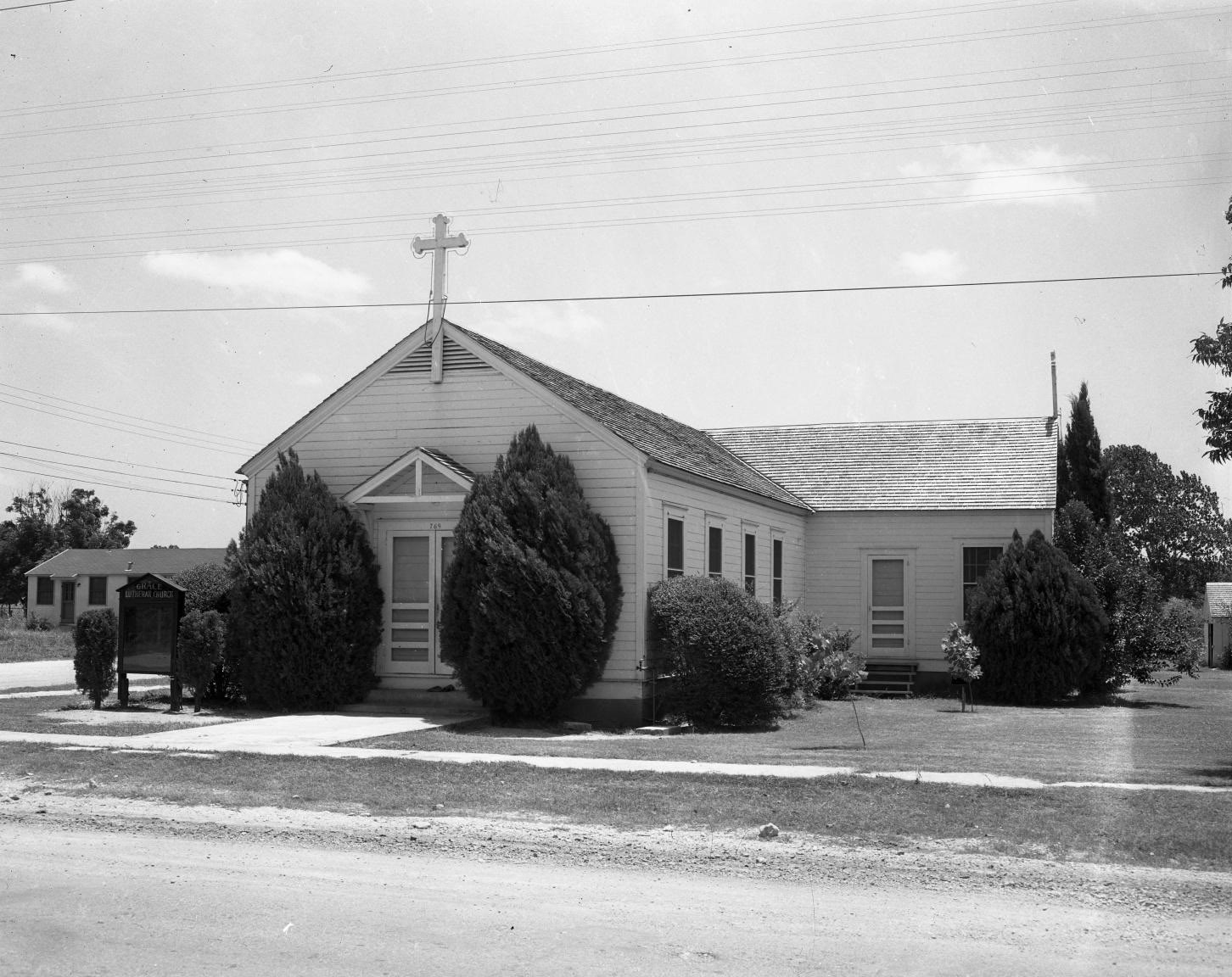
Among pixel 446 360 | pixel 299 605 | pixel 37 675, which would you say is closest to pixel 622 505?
pixel 446 360

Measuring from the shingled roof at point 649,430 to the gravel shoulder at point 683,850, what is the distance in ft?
30.9

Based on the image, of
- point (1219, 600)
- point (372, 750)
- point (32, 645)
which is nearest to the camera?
point (372, 750)

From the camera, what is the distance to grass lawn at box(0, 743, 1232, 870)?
8.93 meters

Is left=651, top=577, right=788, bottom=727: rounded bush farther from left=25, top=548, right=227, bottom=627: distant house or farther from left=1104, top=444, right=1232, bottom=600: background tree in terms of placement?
left=1104, top=444, right=1232, bottom=600: background tree

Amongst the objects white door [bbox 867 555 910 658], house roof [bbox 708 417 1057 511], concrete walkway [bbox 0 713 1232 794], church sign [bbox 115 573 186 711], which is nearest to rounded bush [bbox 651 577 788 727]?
concrete walkway [bbox 0 713 1232 794]

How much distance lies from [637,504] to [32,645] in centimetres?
3609

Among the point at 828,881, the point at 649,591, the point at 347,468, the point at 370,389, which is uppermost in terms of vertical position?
the point at 370,389

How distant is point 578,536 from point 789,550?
35.3ft

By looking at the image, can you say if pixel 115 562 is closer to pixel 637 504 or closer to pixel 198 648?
pixel 198 648

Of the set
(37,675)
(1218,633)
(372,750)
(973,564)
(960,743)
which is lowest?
(37,675)

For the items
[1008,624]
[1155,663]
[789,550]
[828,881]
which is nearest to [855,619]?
[789,550]

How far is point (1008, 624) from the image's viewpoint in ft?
77.9

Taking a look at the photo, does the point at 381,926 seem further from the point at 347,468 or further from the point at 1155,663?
the point at 1155,663

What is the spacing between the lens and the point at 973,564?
89.1 ft
